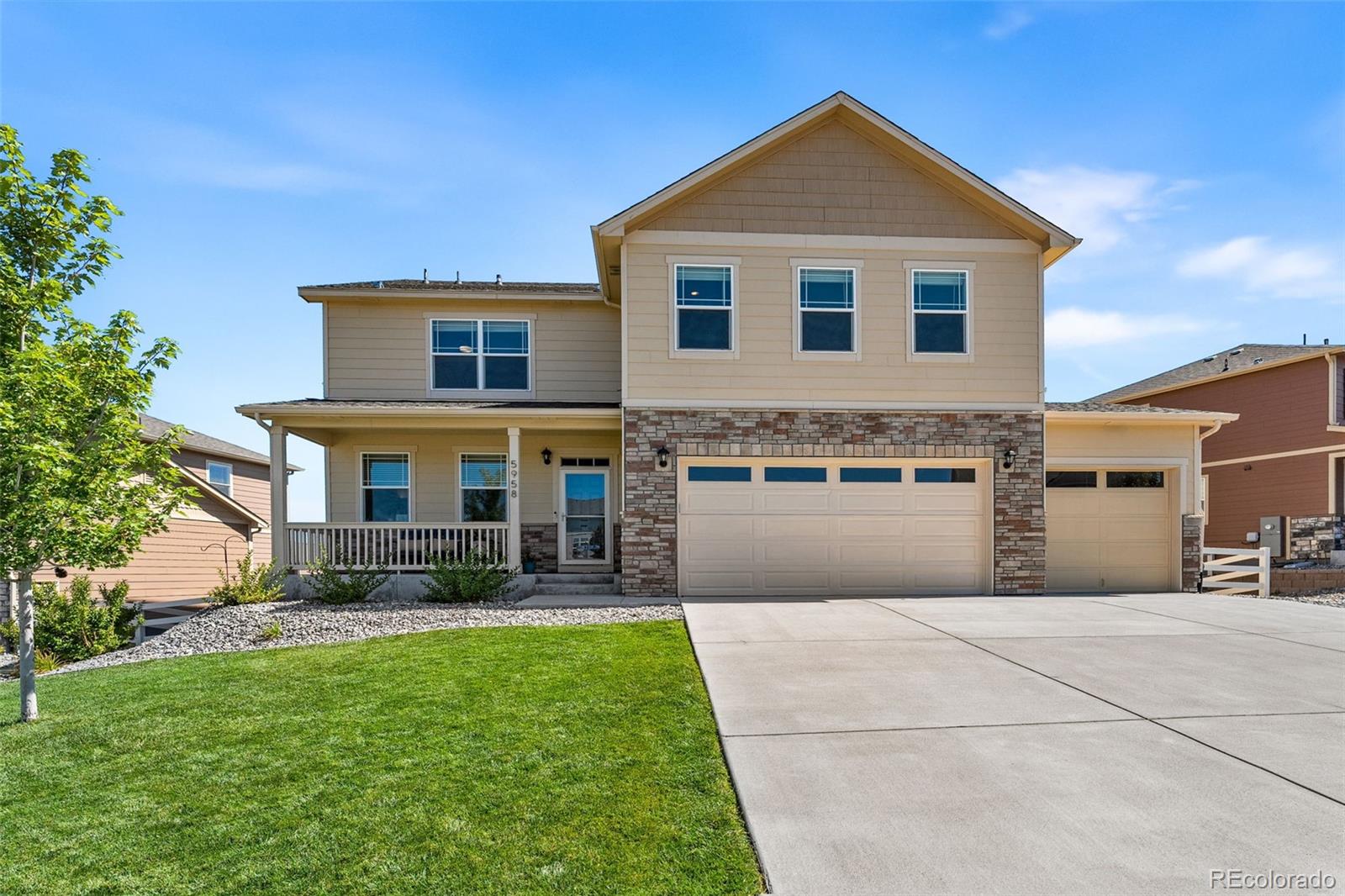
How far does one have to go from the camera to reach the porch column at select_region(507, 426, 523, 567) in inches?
460

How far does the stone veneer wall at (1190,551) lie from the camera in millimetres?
12086

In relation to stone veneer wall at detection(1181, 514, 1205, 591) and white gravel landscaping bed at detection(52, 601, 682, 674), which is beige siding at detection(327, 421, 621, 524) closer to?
white gravel landscaping bed at detection(52, 601, 682, 674)

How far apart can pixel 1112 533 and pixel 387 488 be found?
44.9 ft

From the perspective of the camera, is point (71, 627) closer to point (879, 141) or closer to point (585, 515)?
point (585, 515)

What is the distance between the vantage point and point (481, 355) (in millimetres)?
13617

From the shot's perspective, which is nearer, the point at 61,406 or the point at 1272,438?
the point at 61,406

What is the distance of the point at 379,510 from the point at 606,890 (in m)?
11.8

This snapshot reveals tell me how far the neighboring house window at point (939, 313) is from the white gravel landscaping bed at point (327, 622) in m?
6.22

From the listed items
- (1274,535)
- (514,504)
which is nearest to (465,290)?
(514,504)

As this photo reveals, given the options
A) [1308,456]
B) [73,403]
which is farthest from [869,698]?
[1308,456]

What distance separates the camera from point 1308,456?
17938 mm

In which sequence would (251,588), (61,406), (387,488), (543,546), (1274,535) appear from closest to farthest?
(61,406) → (251,588) → (543,546) → (387,488) → (1274,535)

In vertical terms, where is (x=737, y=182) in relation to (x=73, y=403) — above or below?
above

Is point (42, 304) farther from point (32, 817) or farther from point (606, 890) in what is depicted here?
point (606, 890)
